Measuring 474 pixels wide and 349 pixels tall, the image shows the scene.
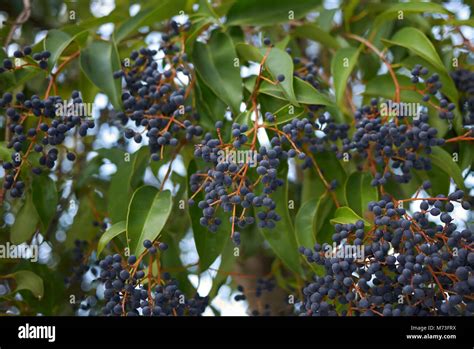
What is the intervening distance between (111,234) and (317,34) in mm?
594

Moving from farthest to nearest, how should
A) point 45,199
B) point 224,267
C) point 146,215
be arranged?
point 224,267, point 45,199, point 146,215

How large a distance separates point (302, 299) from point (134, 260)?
1.25 feet

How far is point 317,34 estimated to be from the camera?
4.43 ft

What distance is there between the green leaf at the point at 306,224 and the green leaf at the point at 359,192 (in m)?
0.06

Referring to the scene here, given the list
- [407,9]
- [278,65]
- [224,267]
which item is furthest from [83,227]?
[407,9]

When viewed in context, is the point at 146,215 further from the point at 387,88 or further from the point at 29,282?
the point at 387,88

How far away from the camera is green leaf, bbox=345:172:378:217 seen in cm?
112

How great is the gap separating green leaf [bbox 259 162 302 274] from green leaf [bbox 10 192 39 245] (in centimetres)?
43

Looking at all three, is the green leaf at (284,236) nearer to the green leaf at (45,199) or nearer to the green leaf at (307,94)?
the green leaf at (307,94)

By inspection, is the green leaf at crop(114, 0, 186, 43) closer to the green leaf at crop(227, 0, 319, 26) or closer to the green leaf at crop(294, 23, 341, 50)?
the green leaf at crop(227, 0, 319, 26)

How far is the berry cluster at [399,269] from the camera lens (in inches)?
36.8

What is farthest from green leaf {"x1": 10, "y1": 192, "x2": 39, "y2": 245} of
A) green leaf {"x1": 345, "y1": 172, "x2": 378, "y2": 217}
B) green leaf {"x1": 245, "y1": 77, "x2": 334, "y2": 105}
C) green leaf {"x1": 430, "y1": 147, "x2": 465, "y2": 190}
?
green leaf {"x1": 430, "y1": 147, "x2": 465, "y2": 190}
